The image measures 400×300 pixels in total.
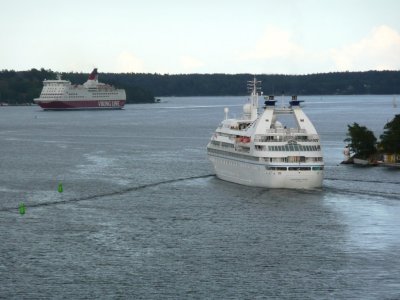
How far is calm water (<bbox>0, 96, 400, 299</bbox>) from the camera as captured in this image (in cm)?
4875

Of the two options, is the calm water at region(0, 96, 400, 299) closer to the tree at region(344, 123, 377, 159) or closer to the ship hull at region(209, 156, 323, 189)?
the ship hull at region(209, 156, 323, 189)

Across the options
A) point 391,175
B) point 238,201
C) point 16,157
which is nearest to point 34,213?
point 238,201

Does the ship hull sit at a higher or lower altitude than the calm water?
higher

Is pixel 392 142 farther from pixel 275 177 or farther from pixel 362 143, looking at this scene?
pixel 275 177

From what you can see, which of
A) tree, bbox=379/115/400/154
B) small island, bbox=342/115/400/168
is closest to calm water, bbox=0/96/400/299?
small island, bbox=342/115/400/168

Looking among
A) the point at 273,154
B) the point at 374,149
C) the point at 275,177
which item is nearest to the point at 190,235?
the point at 275,177

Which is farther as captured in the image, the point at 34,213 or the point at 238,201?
the point at 238,201

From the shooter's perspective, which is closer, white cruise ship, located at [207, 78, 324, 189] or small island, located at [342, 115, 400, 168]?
white cruise ship, located at [207, 78, 324, 189]

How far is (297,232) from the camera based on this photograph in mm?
62250

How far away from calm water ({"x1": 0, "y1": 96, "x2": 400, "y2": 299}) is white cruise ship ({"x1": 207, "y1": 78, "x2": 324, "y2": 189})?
122cm

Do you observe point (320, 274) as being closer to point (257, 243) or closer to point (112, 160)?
point (257, 243)

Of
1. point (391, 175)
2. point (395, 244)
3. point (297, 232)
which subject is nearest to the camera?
point (395, 244)

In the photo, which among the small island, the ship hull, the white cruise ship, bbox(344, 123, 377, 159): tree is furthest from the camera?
bbox(344, 123, 377, 159): tree

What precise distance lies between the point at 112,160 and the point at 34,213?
137 feet
